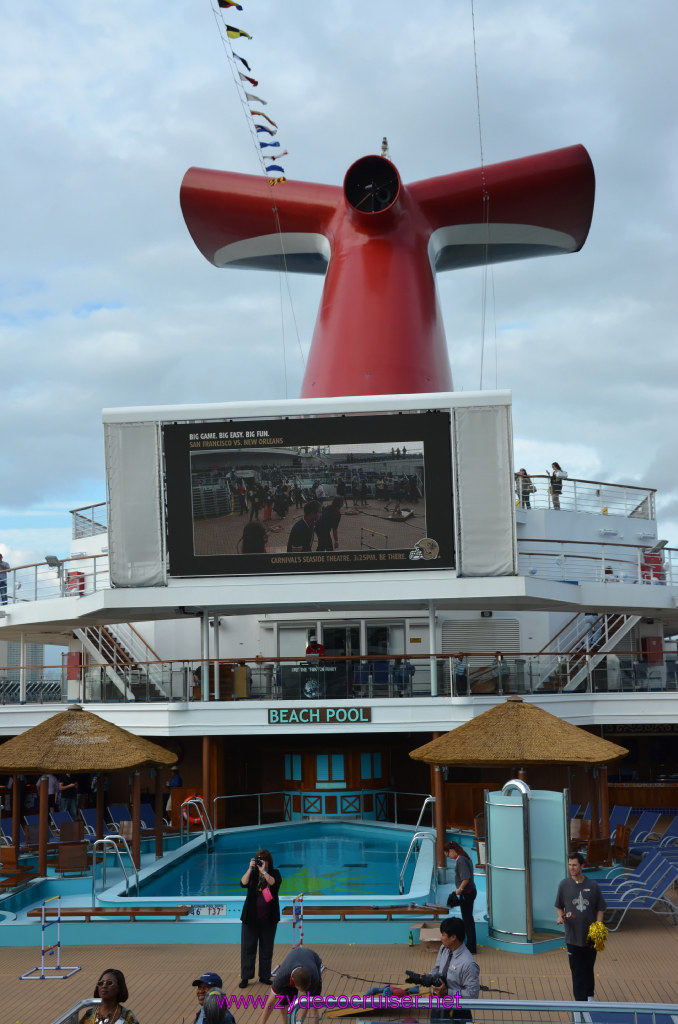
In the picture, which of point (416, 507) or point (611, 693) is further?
point (611, 693)

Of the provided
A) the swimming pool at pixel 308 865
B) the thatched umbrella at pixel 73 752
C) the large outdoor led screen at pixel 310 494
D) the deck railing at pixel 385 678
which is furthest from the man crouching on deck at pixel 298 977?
the large outdoor led screen at pixel 310 494

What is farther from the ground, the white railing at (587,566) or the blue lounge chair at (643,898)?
the white railing at (587,566)

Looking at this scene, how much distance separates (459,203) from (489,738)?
1573 cm

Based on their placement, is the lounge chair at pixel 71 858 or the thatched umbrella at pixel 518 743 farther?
the lounge chair at pixel 71 858

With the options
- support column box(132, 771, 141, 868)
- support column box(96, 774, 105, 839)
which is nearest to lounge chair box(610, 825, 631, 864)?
support column box(132, 771, 141, 868)

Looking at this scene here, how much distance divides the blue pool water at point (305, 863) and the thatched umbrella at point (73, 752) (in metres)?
1.31

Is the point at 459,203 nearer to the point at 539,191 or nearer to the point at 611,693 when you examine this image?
the point at 539,191

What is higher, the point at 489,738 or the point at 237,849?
the point at 489,738

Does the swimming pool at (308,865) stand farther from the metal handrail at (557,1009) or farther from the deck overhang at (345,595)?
the metal handrail at (557,1009)

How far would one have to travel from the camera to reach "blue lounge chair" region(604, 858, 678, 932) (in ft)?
41.8

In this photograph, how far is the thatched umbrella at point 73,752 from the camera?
15.0 m

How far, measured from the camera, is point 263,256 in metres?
27.9

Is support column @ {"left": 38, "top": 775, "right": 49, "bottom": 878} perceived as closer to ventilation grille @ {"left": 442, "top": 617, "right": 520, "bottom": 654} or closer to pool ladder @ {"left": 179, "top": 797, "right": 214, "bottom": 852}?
pool ladder @ {"left": 179, "top": 797, "right": 214, "bottom": 852}

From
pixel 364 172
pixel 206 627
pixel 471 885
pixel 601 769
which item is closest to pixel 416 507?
pixel 206 627
